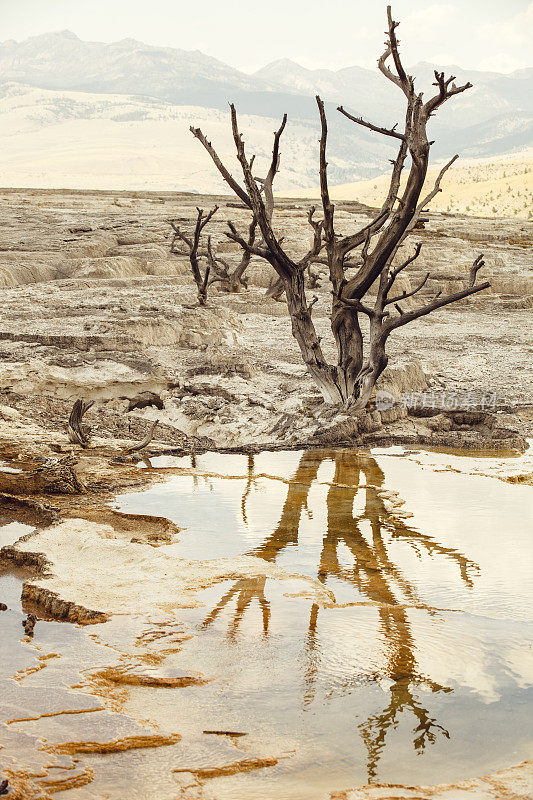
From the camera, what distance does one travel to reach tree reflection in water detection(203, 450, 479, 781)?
2562mm

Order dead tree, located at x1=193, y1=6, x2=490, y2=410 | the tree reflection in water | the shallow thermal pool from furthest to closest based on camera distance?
1. dead tree, located at x1=193, y1=6, x2=490, y2=410
2. the tree reflection in water
3. the shallow thermal pool

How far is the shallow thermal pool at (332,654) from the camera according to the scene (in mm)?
2297

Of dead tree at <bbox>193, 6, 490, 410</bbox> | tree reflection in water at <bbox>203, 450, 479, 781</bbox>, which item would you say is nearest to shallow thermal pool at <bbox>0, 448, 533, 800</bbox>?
tree reflection in water at <bbox>203, 450, 479, 781</bbox>

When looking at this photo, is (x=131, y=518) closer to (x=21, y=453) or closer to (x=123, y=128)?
(x=21, y=453)

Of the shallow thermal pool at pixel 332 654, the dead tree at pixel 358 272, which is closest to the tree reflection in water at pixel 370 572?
the shallow thermal pool at pixel 332 654

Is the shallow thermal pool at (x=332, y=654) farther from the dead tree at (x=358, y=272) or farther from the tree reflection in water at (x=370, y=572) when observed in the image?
the dead tree at (x=358, y=272)

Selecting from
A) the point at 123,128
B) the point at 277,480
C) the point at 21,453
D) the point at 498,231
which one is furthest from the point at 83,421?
the point at 123,128

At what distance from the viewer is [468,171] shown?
56.6m

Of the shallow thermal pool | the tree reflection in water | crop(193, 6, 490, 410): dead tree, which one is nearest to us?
the shallow thermal pool

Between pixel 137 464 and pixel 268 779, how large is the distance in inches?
143

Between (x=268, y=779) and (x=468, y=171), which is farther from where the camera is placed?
(x=468, y=171)

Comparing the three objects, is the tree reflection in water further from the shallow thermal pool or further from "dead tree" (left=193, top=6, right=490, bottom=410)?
"dead tree" (left=193, top=6, right=490, bottom=410)

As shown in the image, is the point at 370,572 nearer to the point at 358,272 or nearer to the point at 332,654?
the point at 332,654

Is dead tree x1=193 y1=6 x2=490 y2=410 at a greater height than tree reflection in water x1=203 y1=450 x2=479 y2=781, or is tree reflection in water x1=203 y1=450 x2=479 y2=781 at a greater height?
dead tree x1=193 y1=6 x2=490 y2=410
